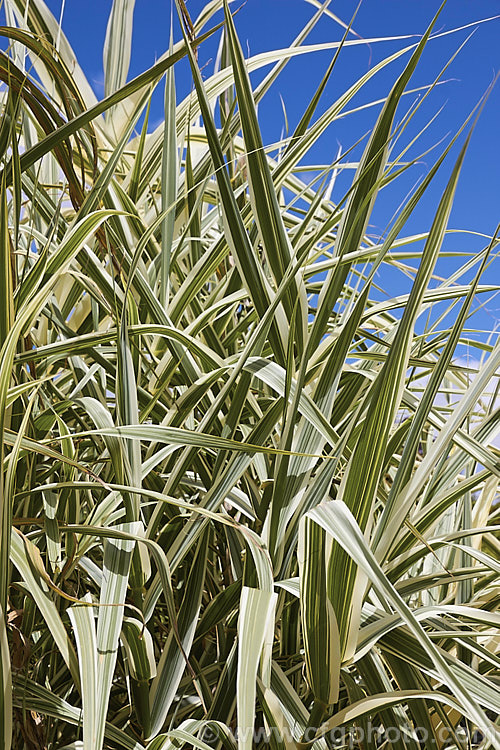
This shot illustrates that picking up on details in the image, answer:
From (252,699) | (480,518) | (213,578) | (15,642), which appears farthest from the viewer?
(480,518)

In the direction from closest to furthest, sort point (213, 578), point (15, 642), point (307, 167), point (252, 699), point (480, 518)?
point (252, 699)
point (15, 642)
point (213, 578)
point (480, 518)
point (307, 167)

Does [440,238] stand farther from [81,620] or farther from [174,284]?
[174,284]

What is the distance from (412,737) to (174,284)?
464mm

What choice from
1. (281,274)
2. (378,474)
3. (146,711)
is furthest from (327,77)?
(146,711)

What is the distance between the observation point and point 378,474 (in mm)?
287

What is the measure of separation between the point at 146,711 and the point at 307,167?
551mm

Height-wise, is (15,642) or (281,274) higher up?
(281,274)

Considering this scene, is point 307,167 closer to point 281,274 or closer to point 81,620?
point 281,274

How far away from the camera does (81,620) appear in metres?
0.29

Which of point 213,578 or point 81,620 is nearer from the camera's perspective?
point 81,620

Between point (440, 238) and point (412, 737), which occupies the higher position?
point (440, 238)

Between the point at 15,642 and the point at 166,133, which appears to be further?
the point at 166,133

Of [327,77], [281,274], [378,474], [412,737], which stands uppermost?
[327,77]

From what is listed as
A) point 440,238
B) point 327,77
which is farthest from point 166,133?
point 440,238
